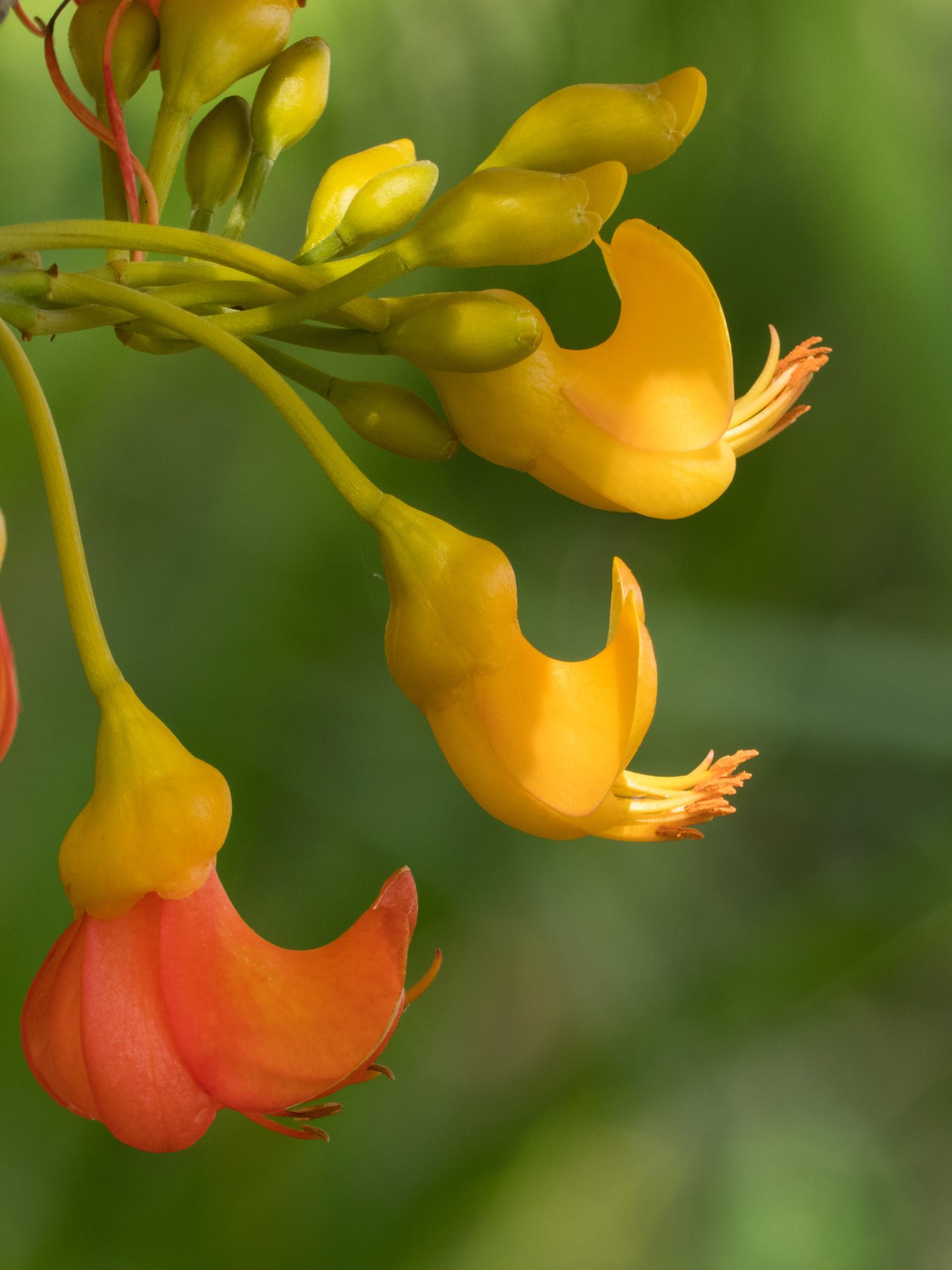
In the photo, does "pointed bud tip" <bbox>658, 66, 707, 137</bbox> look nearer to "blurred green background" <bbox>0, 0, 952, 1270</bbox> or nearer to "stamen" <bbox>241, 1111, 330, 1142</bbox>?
"stamen" <bbox>241, 1111, 330, 1142</bbox>

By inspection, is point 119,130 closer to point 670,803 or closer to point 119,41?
point 119,41

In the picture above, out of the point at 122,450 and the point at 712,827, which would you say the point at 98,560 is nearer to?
the point at 122,450

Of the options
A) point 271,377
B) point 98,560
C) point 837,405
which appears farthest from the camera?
point 837,405

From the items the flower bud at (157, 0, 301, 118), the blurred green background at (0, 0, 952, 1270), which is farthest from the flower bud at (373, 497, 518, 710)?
the blurred green background at (0, 0, 952, 1270)

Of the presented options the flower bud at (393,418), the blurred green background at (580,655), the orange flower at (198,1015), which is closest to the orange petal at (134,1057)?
the orange flower at (198,1015)

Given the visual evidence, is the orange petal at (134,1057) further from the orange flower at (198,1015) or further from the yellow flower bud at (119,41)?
the yellow flower bud at (119,41)

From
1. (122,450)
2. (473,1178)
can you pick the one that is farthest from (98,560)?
(473,1178)

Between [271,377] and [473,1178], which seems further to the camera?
[473,1178]
